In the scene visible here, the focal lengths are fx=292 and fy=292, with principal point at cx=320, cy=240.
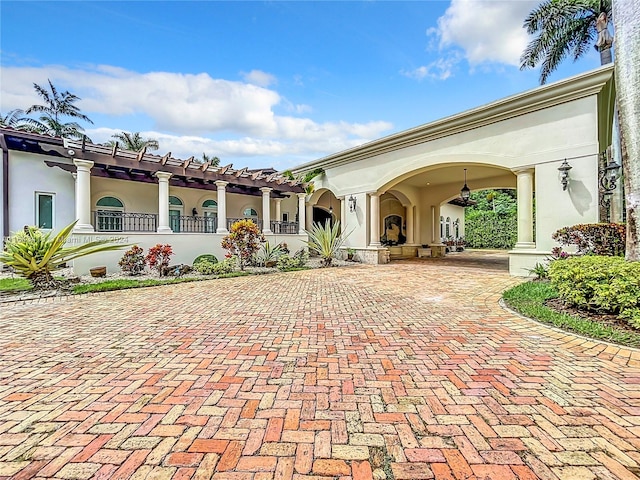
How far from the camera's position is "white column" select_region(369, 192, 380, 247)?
13.9 metres

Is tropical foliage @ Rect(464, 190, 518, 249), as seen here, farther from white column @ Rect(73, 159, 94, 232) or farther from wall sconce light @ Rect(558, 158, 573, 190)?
white column @ Rect(73, 159, 94, 232)

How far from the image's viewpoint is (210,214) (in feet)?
49.9

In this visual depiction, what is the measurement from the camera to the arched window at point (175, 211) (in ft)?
44.6

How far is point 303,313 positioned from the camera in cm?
524

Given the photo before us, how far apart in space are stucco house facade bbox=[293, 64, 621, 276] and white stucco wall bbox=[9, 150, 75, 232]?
11.7 m

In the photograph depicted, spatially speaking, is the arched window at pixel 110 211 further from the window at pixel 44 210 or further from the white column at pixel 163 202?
the white column at pixel 163 202

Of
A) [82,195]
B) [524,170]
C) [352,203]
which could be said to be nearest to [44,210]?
[82,195]

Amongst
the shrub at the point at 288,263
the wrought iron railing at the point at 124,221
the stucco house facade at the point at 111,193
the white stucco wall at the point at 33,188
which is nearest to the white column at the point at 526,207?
the shrub at the point at 288,263

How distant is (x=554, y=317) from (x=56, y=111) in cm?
3171

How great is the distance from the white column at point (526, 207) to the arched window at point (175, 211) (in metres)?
13.6

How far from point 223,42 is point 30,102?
20522 mm

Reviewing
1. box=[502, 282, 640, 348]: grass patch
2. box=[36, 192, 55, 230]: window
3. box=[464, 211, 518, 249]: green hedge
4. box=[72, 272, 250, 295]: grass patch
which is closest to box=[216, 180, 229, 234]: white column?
box=[72, 272, 250, 295]: grass patch

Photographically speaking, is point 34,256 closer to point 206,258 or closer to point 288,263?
point 206,258

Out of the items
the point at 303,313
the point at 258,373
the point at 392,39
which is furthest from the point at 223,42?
the point at 258,373
